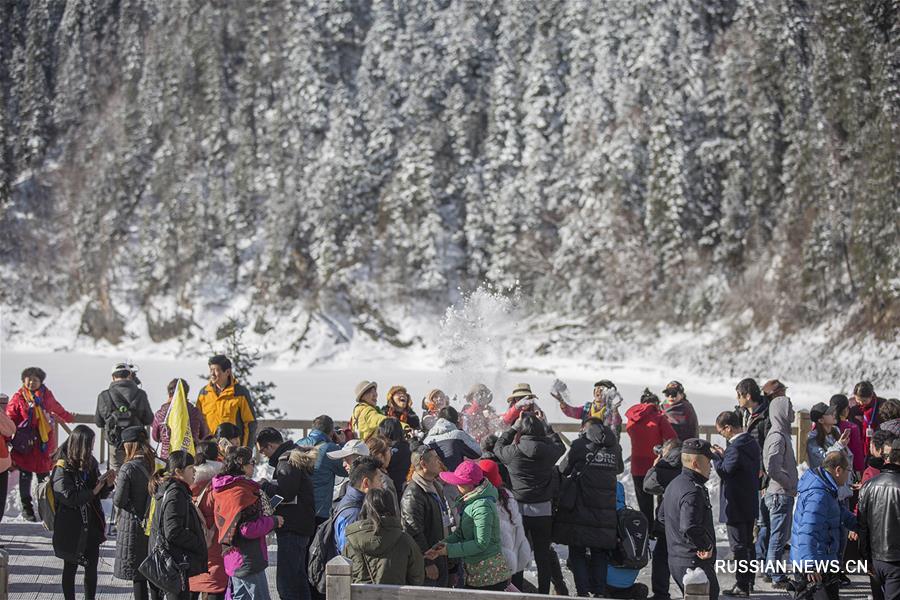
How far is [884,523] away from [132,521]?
521cm

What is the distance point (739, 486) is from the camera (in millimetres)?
7531

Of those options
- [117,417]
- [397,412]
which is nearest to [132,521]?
[117,417]

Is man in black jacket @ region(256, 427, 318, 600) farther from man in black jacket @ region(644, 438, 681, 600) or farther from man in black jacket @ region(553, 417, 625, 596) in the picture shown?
man in black jacket @ region(644, 438, 681, 600)

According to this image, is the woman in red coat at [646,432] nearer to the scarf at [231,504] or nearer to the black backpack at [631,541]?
the black backpack at [631,541]

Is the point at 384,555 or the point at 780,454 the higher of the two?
the point at 780,454

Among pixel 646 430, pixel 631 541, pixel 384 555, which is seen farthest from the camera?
pixel 646 430

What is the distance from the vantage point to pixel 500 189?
168 feet

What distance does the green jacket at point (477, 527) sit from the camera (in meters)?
5.69

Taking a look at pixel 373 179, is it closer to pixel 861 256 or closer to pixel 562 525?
pixel 861 256

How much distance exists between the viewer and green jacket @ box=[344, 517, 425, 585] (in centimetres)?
497

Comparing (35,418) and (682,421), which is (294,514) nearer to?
(35,418)

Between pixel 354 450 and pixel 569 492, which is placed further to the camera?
pixel 569 492

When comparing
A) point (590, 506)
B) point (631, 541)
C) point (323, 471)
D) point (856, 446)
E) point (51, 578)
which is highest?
point (323, 471)

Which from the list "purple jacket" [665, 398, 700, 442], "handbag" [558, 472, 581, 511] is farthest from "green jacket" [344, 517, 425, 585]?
"purple jacket" [665, 398, 700, 442]
